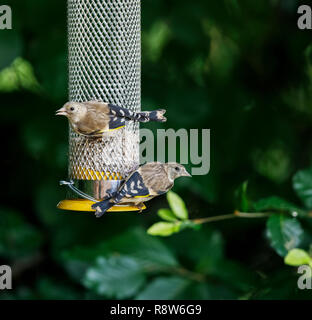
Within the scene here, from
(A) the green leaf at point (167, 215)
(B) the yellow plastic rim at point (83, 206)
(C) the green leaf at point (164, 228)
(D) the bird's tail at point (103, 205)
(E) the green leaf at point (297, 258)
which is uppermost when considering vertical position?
(D) the bird's tail at point (103, 205)

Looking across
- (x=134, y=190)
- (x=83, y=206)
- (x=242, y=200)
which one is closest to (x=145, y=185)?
(x=134, y=190)

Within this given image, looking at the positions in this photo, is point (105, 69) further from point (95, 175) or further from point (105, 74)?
point (95, 175)

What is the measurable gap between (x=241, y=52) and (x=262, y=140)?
71 centimetres

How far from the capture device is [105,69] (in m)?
2.86

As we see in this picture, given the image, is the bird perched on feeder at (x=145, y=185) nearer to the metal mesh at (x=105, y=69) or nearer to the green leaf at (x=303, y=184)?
the metal mesh at (x=105, y=69)

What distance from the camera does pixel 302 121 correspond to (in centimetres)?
465

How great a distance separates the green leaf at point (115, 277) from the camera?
3.42 m

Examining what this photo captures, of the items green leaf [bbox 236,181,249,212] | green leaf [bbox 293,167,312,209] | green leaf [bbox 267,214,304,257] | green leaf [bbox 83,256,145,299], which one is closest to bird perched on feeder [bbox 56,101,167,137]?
green leaf [bbox 236,181,249,212]

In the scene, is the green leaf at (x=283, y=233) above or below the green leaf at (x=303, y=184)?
below

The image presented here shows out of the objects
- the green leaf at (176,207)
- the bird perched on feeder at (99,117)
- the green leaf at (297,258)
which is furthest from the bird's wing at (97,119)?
the green leaf at (297,258)

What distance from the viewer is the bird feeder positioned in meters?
2.78

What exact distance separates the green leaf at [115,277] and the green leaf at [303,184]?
948 millimetres

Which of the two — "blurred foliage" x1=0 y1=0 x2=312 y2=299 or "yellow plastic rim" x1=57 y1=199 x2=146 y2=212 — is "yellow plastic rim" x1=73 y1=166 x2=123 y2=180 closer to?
"yellow plastic rim" x1=57 y1=199 x2=146 y2=212

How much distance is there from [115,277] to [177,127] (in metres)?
1.07
